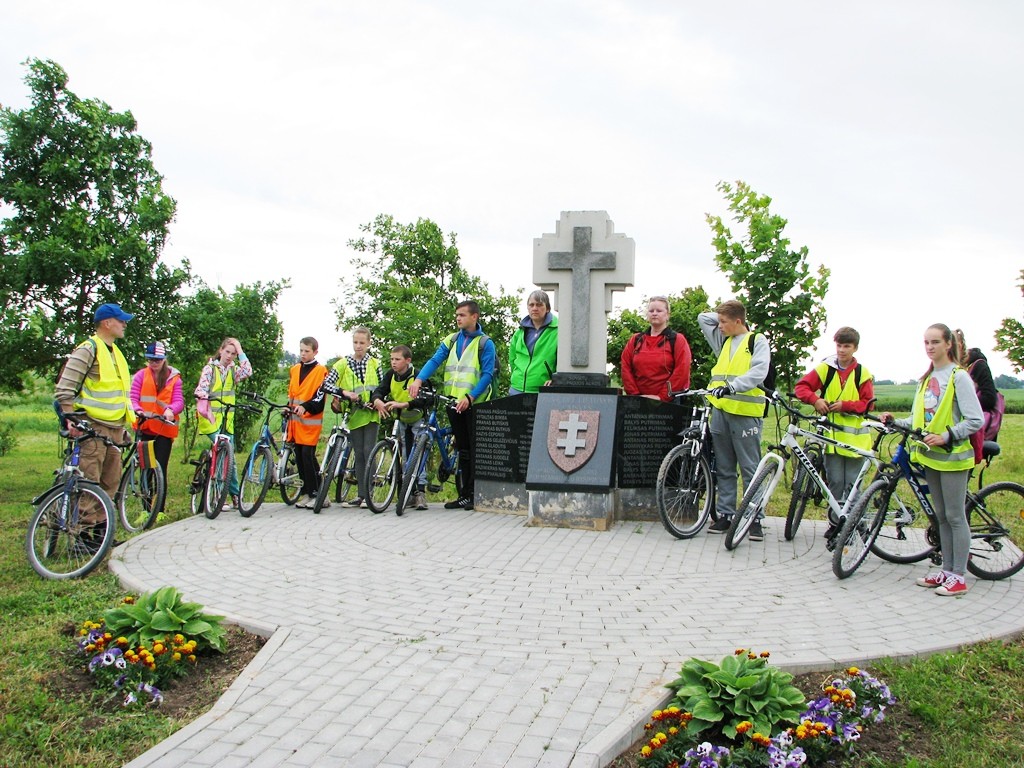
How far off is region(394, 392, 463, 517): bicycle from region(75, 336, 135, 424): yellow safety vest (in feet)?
9.20

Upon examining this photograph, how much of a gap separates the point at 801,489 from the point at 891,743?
383cm

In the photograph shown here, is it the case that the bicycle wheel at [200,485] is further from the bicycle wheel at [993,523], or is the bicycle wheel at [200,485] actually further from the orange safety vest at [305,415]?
the bicycle wheel at [993,523]

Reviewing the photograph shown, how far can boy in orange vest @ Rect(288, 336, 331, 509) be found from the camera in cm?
904

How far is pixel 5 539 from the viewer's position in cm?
777

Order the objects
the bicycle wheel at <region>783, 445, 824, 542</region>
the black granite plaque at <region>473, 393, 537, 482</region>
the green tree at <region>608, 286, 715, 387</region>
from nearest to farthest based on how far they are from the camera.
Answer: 1. the bicycle wheel at <region>783, 445, 824, 542</region>
2. the black granite plaque at <region>473, 393, 537, 482</region>
3. the green tree at <region>608, 286, 715, 387</region>

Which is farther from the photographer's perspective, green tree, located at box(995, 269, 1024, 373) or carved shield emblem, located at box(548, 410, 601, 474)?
green tree, located at box(995, 269, 1024, 373)

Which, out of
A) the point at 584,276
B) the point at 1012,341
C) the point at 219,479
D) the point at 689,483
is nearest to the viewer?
the point at 689,483

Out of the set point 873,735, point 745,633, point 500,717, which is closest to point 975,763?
point 873,735

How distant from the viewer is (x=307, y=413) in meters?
9.07

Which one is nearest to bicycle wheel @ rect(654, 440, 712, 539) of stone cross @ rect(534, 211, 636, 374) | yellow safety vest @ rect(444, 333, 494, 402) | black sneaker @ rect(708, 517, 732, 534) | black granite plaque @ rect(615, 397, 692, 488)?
black sneaker @ rect(708, 517, 732, 534)

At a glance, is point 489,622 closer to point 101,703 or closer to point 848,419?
point 101,703

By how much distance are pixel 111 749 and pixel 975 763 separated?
3.43m

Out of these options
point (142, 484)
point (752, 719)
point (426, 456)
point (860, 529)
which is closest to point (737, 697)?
point (752, 719)

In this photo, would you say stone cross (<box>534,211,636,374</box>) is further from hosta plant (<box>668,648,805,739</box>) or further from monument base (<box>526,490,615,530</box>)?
hosta plant (<box>668,648,805,739</box>)
